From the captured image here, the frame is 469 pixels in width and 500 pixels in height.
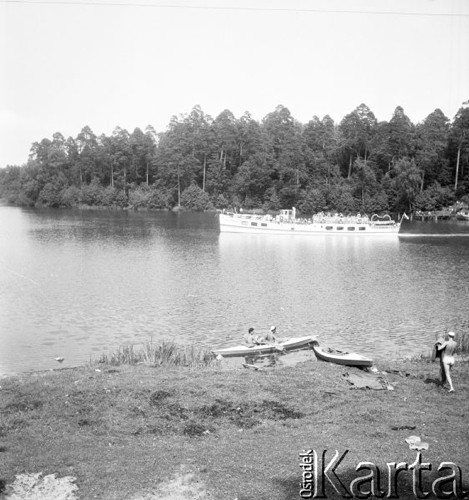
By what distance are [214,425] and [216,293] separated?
28781mm

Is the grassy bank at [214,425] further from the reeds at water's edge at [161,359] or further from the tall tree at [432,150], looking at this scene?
the tall tree at [432,150]

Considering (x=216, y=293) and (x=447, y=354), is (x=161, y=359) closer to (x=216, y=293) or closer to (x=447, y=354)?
(x=447, y=354)

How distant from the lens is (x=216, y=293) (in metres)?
44.6

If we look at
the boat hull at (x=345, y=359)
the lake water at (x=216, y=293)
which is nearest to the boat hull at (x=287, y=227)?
the lake water at (x=216, y=293)

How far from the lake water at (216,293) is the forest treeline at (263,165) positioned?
51503 mm

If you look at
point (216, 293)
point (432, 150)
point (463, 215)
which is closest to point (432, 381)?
point (216, 293)

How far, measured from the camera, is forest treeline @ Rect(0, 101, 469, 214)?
13238 cm

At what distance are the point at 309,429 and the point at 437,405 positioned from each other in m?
4.68

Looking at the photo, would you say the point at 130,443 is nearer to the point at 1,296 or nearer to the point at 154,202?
the point at 1,296

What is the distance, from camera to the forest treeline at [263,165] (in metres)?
132

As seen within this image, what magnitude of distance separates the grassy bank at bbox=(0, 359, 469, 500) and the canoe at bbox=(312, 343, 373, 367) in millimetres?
508

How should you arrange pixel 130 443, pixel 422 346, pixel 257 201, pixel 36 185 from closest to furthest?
pixel 130 443, pixel 422 346, pixel 257 201, pixel 36 185

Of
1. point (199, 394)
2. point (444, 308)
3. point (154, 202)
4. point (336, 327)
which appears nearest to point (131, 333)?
point (336, 327)

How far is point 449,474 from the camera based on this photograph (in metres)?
12.2
